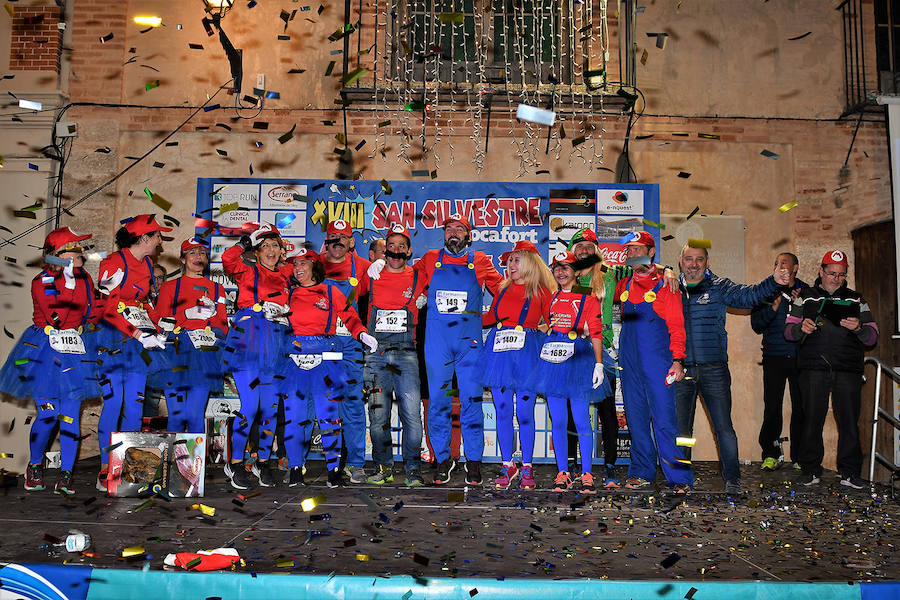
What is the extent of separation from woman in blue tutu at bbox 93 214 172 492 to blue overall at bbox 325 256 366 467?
140cm

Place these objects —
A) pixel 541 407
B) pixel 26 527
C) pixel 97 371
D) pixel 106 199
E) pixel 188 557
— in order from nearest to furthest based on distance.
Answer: pixel 188 557 → pixel 26 527 → pixel 97 371 → pixel 541 407 → pixel 106 199

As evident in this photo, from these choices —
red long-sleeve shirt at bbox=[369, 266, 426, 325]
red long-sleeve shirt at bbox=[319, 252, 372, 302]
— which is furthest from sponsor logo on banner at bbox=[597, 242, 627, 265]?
red long-sleeve shirt at bbox=[319, 252, 372, 302]

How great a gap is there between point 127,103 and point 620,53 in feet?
18.7

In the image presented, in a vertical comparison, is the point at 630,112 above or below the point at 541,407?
above

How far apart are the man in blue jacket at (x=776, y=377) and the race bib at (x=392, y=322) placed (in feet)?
11.7

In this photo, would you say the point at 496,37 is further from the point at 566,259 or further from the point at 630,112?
the point at 566,259

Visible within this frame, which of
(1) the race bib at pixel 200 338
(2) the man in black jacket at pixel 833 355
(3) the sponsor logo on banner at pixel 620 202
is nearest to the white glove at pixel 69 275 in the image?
(1) the race bib at pixel 200 338

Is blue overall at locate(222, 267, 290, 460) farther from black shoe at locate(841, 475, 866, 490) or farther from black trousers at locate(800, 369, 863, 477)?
black shoe at locate(841, 475, 866, 490)

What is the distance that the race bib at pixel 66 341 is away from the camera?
548 centimetres

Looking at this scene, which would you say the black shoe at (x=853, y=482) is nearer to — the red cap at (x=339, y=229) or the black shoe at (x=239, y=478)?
the red cap at (x=339, y=229)

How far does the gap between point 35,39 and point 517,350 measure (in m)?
6.91

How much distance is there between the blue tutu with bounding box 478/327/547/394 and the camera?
19.0ft

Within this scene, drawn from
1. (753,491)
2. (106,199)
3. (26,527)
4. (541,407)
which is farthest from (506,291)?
(106,199)

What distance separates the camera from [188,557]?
3.29 metres
